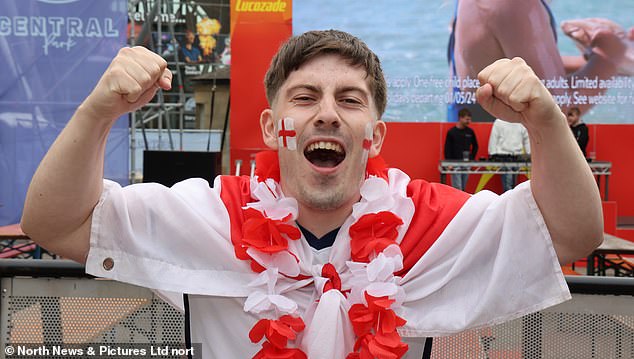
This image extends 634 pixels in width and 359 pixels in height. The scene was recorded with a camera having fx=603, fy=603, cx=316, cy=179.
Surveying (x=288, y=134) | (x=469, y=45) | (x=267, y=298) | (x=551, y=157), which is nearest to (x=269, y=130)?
(x=288, y=134)

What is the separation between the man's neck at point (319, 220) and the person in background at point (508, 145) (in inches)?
338

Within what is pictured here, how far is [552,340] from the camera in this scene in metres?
1.76

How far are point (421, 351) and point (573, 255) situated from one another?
51 cm

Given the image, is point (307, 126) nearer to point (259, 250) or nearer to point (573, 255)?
point (259, 250)

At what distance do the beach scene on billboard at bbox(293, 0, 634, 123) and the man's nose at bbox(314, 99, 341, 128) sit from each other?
28.5ft

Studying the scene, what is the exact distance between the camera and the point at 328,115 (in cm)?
168

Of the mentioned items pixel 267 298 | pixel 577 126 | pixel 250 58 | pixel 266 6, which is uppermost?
pixel 266 6

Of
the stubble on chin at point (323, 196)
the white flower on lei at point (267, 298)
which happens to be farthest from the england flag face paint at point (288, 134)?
the white flower on lei at point (267, 298)

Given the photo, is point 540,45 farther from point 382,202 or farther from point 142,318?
point 142,318

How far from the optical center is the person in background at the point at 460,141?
398 inches

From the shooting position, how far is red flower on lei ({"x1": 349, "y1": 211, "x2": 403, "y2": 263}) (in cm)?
170

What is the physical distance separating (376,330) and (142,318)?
2.48 feet

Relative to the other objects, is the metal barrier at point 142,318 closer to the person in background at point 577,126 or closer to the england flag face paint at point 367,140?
the england flag face paint at point 367,140

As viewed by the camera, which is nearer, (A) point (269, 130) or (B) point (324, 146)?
(B) point (324, 146)
